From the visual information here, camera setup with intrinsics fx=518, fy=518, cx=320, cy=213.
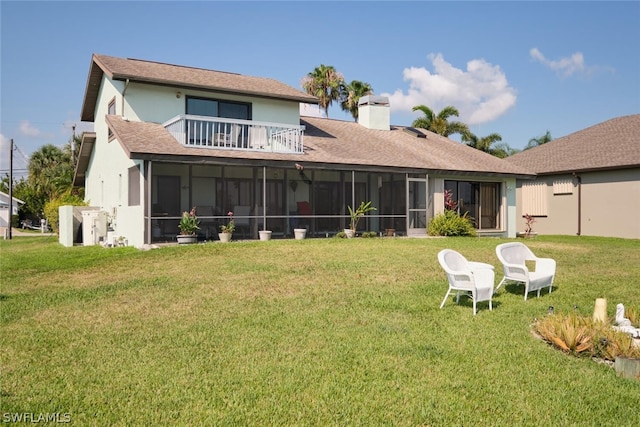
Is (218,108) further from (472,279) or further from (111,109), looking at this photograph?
(472,279)

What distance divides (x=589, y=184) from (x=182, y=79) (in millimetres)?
18899

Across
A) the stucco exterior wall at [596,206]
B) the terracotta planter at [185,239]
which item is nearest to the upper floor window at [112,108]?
the terracotta planter at [185,239]

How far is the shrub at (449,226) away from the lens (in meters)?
20.5

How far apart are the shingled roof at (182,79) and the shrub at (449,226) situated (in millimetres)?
7335

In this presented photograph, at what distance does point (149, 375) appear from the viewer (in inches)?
201

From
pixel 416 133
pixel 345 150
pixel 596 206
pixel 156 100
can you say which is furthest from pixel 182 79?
pixel 596 206

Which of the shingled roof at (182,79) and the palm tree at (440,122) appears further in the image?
the palm tree at (440,122)

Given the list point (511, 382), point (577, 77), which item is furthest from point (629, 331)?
point (577, 77)

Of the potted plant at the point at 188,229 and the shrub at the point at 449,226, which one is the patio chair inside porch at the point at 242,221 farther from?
the shrub at the point at 449,226

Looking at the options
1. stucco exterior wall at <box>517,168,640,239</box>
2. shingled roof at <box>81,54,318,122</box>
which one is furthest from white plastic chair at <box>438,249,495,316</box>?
stucco exterior wall at <box>517,168,640,239</box>

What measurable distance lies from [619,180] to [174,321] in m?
22.3

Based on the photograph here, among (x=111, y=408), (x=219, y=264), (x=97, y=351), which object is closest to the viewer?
(x=111, y=408)

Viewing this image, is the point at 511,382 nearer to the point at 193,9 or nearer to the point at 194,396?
the point at 194,396

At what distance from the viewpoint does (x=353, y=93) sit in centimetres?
4316
